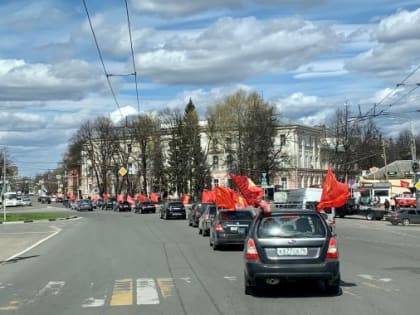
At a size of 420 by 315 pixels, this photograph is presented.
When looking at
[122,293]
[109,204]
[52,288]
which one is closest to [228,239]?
[52,288]

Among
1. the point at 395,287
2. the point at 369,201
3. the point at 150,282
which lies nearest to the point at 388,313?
the point at 395,287

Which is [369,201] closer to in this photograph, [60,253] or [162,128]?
[162,128]

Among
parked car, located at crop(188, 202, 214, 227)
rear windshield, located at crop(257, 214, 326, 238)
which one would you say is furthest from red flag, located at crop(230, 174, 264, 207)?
parked car, located at crop(188, 202, 214, 227)

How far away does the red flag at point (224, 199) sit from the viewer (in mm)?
32656

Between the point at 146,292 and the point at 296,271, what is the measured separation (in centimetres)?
296

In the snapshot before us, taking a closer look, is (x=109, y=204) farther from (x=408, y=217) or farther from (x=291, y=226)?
(x=291, y=226)

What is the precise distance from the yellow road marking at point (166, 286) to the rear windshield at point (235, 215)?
8999 mm

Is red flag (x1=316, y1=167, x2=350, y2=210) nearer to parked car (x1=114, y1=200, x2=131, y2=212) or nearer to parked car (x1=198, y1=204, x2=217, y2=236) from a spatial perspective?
parked car (x1=198, y1=204, x2=217, y2=236)

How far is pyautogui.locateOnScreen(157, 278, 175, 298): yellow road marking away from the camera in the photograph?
1152 centimetres

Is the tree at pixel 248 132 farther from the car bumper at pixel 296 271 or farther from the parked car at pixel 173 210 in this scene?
the car bumper at pixel 296 271

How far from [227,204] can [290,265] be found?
2229 centimetres

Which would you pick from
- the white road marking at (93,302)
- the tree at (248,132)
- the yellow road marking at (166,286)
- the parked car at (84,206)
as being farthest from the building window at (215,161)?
the white road marking at (93,302)

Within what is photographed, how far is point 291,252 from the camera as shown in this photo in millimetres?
10562

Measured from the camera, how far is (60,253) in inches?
843
